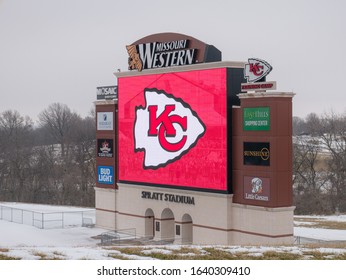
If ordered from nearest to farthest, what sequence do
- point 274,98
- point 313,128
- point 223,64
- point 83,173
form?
point 274,98 < point 223,64 < point 83,173 < point 313,128

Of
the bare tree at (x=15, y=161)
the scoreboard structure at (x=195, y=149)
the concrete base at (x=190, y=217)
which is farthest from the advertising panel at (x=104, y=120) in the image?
the bare tree at (x=15, y=161)

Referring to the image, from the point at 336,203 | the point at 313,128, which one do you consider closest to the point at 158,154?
the point at 336,203

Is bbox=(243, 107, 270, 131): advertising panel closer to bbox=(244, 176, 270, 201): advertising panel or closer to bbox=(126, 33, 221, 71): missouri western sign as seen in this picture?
bbox=(244, 176, 270, 201): advertising panel

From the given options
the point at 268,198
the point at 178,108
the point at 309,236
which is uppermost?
the point at 178,108

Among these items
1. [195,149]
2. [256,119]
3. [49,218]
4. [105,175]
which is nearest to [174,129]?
[195,149]

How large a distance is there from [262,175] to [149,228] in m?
13.0

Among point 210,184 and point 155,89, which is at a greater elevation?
point 155,89

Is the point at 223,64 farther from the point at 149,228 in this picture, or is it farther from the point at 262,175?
the point at 149,228

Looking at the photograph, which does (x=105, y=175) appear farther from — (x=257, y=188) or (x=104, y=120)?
(x=257, y=188)

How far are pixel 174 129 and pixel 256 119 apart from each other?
313 inches

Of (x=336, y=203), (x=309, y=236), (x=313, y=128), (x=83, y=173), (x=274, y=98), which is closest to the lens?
(x=274, y=98)

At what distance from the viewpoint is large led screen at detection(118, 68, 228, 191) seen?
44.9 metres

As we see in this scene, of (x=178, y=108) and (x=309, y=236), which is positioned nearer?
(x=178, y=108)

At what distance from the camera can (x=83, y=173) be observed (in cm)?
10219
